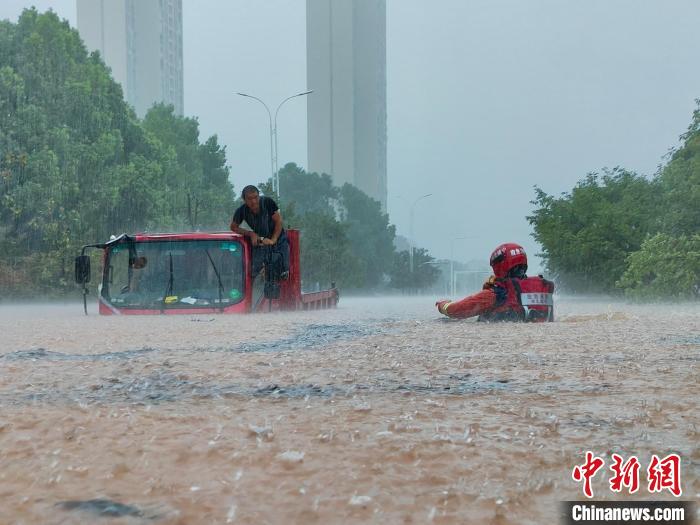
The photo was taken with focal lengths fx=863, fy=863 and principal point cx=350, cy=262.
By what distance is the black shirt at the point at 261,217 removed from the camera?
13.6 meters

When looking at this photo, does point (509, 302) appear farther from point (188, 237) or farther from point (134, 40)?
point (134, 40)

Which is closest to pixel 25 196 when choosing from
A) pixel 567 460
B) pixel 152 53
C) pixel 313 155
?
pixel 567 460

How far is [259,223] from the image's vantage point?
1407 cm

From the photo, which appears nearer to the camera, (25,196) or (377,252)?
(25,196)

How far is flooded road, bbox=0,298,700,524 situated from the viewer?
86.8 inches

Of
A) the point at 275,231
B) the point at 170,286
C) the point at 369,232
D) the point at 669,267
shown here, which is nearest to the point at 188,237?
the point at 170,286

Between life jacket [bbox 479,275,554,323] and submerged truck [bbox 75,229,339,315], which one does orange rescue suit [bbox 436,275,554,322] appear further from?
submerged truck [bbox 75,229,339,315]

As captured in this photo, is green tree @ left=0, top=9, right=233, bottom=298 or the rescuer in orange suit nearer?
the rescuer in orange suit

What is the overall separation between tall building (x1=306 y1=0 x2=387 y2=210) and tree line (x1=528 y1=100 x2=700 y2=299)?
7856 cm

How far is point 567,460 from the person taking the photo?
8.49 feet

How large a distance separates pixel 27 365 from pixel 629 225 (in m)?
31.3

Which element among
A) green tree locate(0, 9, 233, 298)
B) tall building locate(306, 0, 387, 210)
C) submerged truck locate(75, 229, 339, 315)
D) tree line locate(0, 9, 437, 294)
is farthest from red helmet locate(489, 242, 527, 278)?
tall building locate(306, 0, 387, 210)

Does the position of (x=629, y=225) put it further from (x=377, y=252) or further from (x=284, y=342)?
(x=377, y=252)

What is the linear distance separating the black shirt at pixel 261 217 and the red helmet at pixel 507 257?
15.2ft
